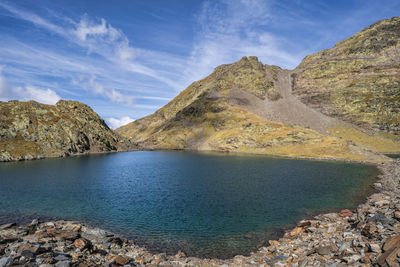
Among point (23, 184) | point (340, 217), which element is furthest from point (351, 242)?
point (23, 184)

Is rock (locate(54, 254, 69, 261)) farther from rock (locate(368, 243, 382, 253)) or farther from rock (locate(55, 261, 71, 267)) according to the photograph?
rock (locate(368, 243, 382, 253))

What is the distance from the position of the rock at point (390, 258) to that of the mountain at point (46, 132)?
504 ft

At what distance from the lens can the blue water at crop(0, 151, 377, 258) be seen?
29.9 meters

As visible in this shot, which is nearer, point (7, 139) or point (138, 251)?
point (138, 251)

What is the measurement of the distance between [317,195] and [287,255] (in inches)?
1305

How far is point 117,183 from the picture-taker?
64250 mm

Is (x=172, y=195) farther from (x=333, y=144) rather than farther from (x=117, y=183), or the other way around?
(x=333, y=144)

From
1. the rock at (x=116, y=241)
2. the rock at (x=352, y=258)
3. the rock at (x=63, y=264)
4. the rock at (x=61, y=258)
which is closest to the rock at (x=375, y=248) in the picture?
the rock at (x=352, y=258)

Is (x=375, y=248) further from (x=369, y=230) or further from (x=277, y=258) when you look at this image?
(x=277, y=258)

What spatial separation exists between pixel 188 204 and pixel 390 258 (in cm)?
3320

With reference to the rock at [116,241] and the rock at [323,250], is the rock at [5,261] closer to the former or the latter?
the rock at [116,241]

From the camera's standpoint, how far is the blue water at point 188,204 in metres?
29.9

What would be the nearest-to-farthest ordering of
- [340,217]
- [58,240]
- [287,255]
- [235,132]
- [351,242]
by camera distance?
[351,242] → [287,255] → [58,240] → [340,217] → [235,132]

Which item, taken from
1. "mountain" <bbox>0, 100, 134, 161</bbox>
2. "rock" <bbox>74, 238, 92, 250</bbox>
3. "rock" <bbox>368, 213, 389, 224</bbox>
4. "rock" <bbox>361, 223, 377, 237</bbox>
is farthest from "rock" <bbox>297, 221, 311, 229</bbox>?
"mountain" <bbox>0, 100, 134, 161</bbox>
